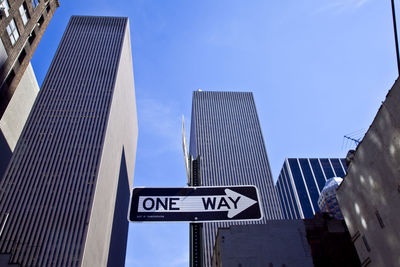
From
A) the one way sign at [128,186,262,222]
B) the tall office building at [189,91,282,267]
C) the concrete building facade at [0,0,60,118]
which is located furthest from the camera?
the tall office building at [189,91,282,267]

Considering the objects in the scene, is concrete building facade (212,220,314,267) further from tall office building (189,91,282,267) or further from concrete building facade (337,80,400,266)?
tall office building (189,91,282,267)

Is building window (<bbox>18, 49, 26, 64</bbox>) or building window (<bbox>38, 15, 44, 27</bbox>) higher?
building window (<bbox>38, 15, 44, 27</bbox>)

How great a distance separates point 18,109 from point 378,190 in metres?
117

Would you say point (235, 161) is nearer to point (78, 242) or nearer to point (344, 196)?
point (78, 242)

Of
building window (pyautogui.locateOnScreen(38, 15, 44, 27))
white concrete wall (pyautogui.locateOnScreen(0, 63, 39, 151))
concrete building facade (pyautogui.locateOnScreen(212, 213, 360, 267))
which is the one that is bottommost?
concrete building facade (pyautogui.locateOnScreen(212, 213, 360, 267))

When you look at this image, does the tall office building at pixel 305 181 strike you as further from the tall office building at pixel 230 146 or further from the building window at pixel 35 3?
the building window at pixel 35 3

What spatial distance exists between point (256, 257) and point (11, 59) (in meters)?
48.1

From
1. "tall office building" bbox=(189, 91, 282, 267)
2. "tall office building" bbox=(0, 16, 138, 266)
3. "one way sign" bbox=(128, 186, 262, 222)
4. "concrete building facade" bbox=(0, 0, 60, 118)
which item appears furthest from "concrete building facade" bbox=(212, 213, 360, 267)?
"tall office building" bbox=(189, 91, 282, 267)

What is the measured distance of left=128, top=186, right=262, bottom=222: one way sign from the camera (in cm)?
505

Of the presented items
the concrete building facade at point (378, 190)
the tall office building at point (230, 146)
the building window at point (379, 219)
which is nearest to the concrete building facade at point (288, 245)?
the concrete building facade at point (378, 190)

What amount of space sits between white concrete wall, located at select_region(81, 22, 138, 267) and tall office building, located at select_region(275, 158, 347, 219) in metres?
109

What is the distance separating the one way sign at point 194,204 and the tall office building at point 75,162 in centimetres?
7793

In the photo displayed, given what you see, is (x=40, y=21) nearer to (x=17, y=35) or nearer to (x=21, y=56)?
(x=21, y=56)

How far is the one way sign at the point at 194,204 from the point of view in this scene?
505 cm
